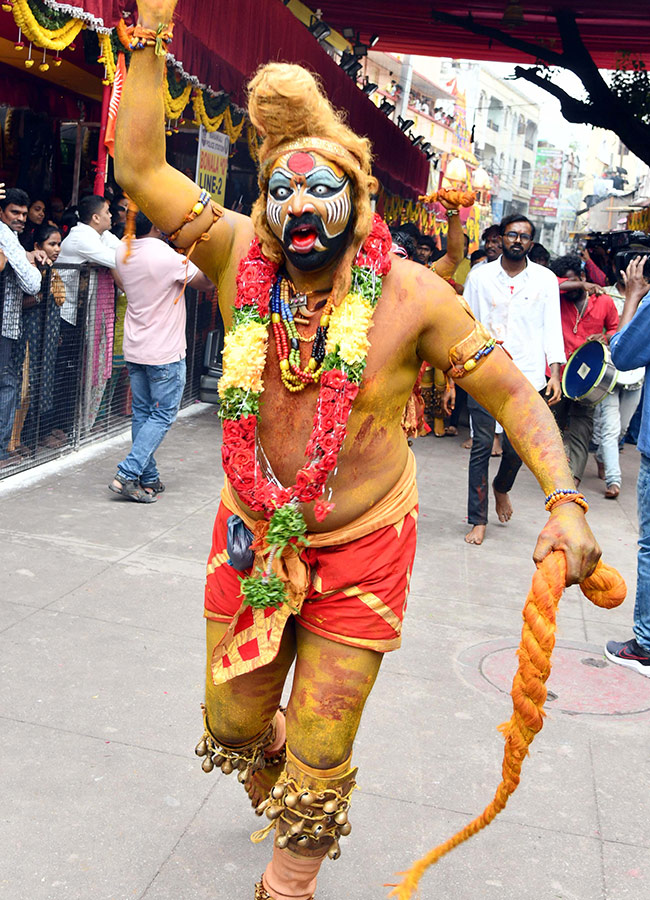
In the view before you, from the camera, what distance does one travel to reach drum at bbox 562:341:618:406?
804 cm

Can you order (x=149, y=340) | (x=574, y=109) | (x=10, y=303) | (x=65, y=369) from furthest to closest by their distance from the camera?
1. (x=574, y=109)
2. (x=65, y=369)
3. (x=149, y=340)
4. (x=10, y=303)

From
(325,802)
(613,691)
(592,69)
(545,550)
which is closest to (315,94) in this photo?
(545,550)

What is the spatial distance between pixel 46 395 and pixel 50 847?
4.75 meters

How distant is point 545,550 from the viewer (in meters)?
2.39

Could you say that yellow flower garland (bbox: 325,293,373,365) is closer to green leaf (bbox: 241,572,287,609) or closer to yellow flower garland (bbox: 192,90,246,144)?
green leaf (bbox: 241,572,287,609)

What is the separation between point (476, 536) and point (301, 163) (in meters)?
4.64

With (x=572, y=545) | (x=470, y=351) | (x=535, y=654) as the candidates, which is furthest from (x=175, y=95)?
(x=535, y=654)

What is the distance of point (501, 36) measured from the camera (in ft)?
47.9

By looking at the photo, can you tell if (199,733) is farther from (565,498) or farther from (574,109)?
(574,109)

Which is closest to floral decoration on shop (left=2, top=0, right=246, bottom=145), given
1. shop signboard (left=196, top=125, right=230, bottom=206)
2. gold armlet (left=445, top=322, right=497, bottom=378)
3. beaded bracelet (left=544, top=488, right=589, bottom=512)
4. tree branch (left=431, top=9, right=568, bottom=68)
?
shop signboard (left=196, top=125, right=230, bottom=206)

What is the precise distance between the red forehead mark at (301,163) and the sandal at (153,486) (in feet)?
15.5

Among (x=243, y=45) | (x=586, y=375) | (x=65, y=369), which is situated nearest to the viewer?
(x=65, y=369)

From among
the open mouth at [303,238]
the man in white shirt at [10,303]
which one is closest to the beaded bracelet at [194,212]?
the open mouth at [303,238]

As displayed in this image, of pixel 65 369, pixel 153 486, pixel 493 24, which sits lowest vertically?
pixel 153 486
